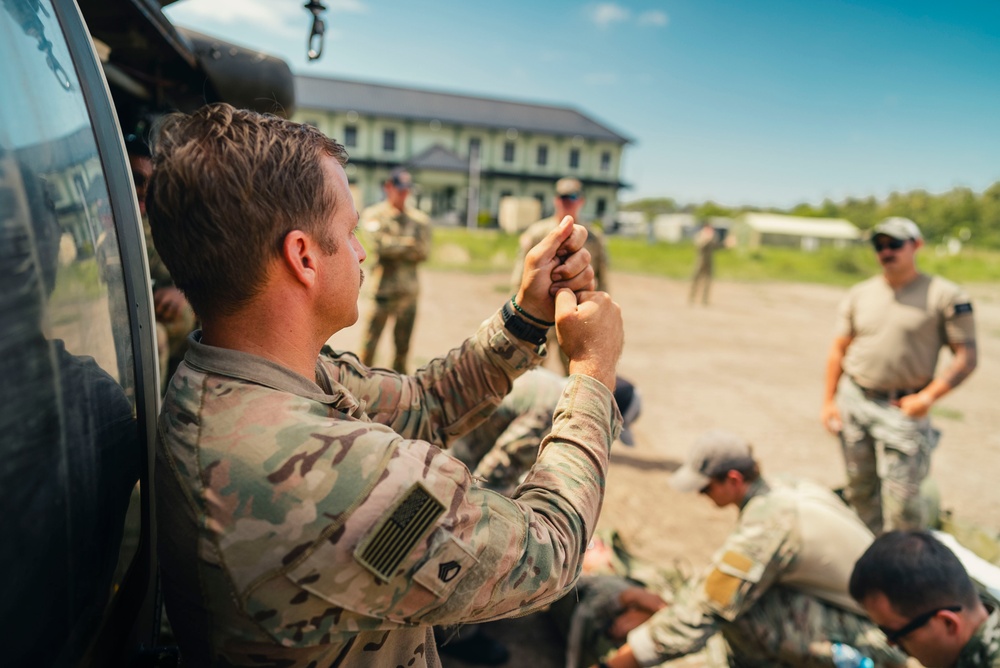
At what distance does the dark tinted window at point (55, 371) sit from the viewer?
799 millimetres

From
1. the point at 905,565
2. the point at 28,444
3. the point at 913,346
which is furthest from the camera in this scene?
the point at 913,346

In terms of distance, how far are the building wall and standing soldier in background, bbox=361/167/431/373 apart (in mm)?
37098

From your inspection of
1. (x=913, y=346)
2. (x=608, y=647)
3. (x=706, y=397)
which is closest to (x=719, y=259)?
(x=706, y=397)

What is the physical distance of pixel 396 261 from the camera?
267 inches

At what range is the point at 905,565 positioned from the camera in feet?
6.60

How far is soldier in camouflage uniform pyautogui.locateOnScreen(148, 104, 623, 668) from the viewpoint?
90 centimetres

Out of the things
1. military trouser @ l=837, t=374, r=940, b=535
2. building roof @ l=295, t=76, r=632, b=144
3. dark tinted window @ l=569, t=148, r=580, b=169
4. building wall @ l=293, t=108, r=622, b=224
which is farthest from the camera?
dark tinted window @ l=569, t=148, r=580, b=169

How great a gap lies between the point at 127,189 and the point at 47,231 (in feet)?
1.32

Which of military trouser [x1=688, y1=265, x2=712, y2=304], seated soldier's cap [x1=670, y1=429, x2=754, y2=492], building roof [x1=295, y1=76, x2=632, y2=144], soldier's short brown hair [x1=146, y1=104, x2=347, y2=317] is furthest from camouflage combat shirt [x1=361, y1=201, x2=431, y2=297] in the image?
building roof [x1=295, y1=76, x2=632, y2=144]

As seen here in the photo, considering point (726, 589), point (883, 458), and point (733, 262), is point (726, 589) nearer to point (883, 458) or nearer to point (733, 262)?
point (883, 458)

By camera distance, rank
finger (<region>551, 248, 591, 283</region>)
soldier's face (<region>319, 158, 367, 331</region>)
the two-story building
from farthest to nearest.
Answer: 1. the two-story building
2. finger (<region>551, 248, 591, 283</region>)
3. soldier's face (<region>319, 158, 367, 331</region>)

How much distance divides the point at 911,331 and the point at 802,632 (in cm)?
213

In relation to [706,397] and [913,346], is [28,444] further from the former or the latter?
[706,397]

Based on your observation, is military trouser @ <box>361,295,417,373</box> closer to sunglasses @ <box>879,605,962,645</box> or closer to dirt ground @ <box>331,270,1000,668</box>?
dirt ground @ <box>331,270,1000,668</box>
